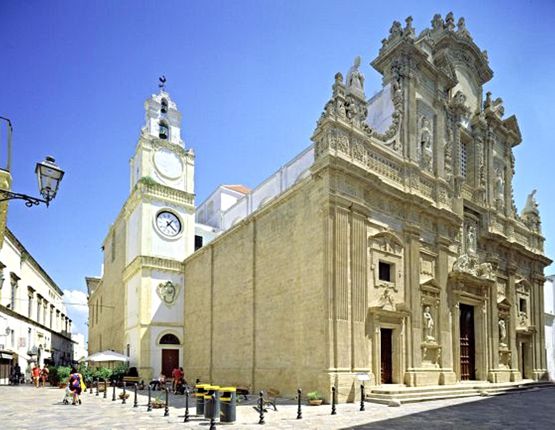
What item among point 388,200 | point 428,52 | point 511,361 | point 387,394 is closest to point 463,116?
point 428,52

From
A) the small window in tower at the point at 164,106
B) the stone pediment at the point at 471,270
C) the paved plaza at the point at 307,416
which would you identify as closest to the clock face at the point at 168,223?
the small window in tower at the point at 164,106

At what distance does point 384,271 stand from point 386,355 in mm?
3451

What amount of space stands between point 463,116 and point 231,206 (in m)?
18.8

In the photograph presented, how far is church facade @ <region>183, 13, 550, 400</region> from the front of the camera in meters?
19.1

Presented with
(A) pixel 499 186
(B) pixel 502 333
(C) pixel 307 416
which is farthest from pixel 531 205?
(C) pixel 307 416

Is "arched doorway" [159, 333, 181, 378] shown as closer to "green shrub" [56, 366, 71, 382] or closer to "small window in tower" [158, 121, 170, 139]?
"green shrub" [56, 366, 71, 382]

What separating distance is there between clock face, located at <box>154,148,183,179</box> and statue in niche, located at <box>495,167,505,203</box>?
68.3 ft

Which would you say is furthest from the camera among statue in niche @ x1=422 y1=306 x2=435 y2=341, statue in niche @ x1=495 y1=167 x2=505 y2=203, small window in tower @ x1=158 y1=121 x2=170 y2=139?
small window in tower @ x1=158 y1=121 x2=170 y2=139

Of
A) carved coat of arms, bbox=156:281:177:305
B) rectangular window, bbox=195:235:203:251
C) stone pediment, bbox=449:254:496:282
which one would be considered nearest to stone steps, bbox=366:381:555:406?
stone pediment, bbox=449:254:496:282

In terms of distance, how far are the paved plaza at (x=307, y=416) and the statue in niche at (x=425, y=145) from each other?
11.3 m

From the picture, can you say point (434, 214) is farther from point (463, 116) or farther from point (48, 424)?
point (48, 424)

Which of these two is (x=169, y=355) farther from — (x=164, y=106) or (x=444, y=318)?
(x=444, y=318)

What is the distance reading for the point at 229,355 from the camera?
2625 cm

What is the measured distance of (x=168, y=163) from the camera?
34500 millimetres
